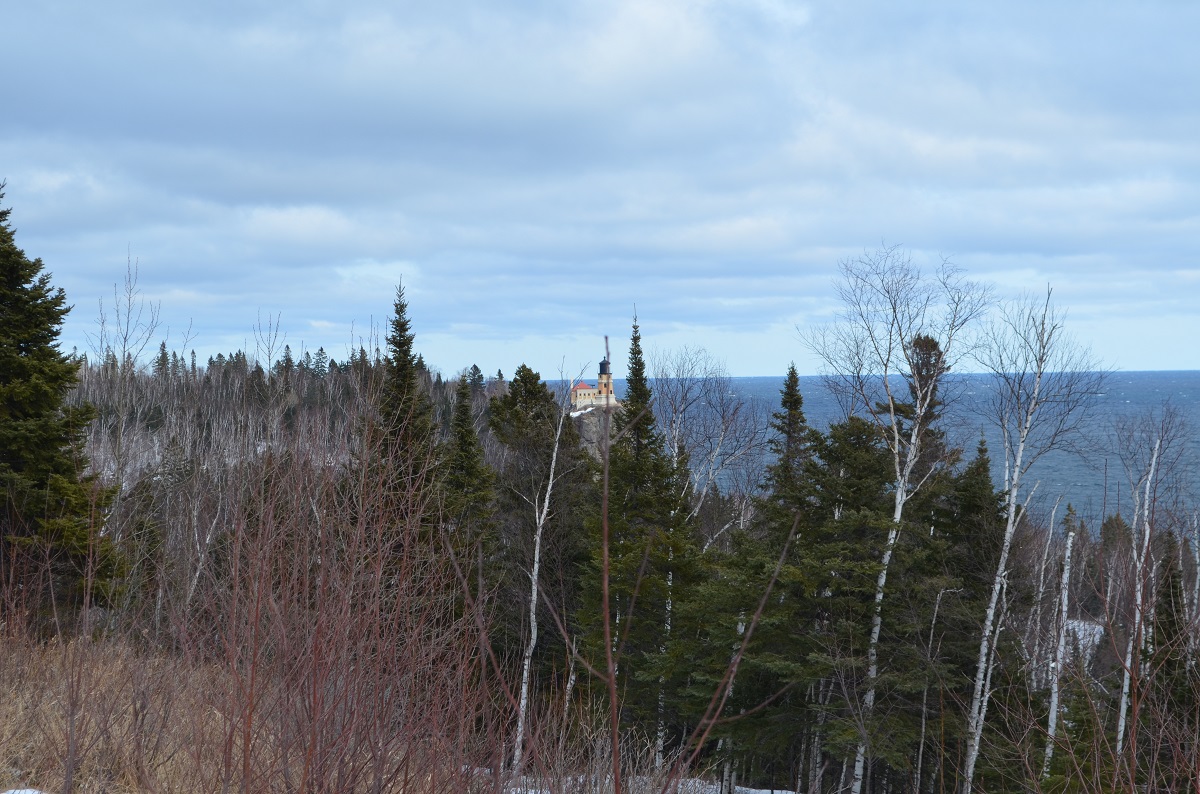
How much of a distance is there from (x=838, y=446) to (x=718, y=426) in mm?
23676

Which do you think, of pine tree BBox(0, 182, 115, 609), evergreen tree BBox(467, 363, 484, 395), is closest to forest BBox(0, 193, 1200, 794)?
pine tree BBox(0, 182, 115, 609)

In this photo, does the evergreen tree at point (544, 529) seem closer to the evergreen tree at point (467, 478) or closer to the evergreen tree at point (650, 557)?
the evergreen tree at point (467, 478)

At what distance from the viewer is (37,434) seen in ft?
48.7

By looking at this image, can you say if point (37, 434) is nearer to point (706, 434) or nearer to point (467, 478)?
point (467, 478)

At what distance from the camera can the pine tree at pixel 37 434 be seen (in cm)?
1459

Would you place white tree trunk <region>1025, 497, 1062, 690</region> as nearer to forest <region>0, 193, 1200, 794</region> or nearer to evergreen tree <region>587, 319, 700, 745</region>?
forest <region>0, 193, 1200, 794</region>

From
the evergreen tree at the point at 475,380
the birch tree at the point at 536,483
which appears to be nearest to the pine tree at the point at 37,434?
the birch tree at the point at 536,483

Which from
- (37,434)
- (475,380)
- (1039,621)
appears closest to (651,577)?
(1039,621)

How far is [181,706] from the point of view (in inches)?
289

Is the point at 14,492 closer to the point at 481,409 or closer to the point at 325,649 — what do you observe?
the point at 325,649

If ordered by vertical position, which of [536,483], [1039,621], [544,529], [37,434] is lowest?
[1039,621]

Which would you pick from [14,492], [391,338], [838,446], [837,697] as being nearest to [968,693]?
[837,697]

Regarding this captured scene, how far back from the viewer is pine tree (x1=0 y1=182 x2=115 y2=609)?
1459 cm

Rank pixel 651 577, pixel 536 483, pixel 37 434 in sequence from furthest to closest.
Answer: pixel 536 483 < pixel 651 577 < pixel 37 434
